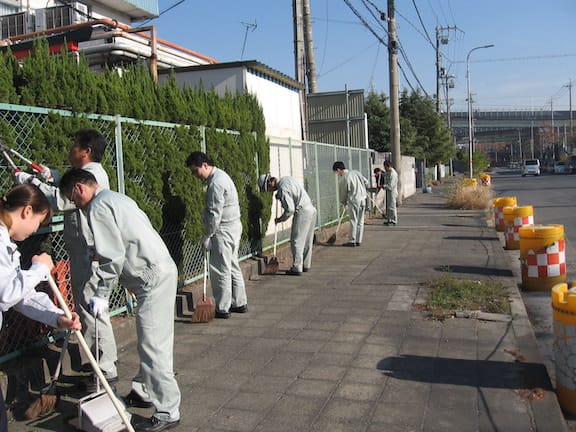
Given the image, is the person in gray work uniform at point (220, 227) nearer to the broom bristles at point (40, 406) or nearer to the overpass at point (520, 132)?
the broom bristles at point (40, 406)

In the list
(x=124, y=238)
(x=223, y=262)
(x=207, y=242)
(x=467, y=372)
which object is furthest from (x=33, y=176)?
(x=467, y=372)

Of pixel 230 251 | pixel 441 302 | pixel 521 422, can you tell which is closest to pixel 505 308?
pixel 441 302

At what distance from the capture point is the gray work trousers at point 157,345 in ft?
12.2

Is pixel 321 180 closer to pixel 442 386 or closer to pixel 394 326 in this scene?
pixel 394 326

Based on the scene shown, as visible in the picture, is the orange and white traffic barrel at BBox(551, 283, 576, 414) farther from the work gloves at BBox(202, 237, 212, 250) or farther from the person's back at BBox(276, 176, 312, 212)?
the person's back at BBox(276, 176, 312, 212)

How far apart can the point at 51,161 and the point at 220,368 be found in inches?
94.5

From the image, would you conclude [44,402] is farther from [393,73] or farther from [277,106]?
[393,73]

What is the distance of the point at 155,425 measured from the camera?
3.67 meters

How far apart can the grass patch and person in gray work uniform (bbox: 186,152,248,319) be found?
2390mm

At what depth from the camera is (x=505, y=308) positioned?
6.34 m

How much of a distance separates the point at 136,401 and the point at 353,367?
185 cm

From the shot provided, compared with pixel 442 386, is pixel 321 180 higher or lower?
higher

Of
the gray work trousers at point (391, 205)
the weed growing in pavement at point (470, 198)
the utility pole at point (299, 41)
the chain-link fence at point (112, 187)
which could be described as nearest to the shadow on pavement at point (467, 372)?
the chain-link fence at point (112, 187)

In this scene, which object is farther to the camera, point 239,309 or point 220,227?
point 239,309
